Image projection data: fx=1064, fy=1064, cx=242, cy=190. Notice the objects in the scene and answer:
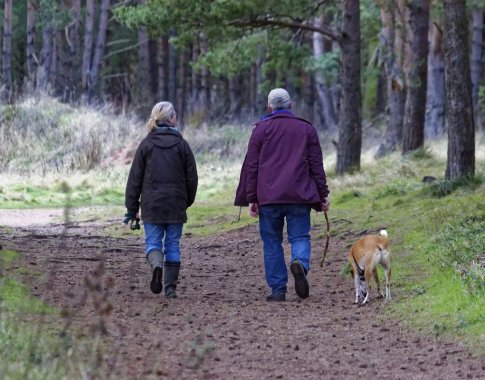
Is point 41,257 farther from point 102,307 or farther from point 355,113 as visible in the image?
point 355,113

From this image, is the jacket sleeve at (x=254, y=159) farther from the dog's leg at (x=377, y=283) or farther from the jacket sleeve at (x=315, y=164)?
the dog's leg at (x=377, y=283)

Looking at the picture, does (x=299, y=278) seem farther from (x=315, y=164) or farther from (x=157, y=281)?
(x=157, y=281)

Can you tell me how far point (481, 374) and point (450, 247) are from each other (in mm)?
4306

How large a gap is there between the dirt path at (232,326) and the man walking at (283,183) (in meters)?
0.36

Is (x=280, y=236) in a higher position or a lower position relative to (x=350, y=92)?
lower

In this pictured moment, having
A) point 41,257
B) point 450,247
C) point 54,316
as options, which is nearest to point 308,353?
point 54,316

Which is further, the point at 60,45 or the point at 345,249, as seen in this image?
the point at 60,45

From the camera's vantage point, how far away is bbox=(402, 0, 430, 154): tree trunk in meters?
23.4

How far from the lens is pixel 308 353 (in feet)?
25.0

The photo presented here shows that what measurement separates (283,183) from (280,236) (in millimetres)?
657

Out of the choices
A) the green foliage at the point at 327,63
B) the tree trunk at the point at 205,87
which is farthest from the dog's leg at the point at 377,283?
the tree trunk at the point at 205,87

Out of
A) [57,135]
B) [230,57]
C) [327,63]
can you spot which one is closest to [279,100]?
[230,57]

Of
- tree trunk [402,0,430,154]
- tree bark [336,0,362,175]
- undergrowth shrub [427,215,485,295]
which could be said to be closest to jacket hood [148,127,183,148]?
undergrowth shrub [427,215,485,295]

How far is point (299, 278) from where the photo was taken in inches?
400
